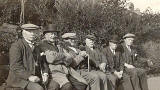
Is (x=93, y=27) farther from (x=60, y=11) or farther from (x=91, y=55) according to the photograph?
(x=91, y=55)

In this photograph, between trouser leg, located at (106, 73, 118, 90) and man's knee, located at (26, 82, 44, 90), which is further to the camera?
trouser leg, located at (106, 73, 118, 90)

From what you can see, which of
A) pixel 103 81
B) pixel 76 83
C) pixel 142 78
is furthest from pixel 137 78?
pixel 76 83

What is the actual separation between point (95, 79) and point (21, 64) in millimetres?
1609

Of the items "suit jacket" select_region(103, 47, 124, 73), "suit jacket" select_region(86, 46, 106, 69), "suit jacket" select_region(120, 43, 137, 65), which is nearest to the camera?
"suit jacket" select_region(86, 46, 106, 69)

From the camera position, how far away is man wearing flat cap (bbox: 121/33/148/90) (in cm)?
725

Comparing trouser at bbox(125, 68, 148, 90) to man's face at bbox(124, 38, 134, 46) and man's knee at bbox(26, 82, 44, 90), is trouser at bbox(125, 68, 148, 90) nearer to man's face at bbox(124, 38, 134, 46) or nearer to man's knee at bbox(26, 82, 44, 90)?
man's face at bbox(124, 38, 134, 46)

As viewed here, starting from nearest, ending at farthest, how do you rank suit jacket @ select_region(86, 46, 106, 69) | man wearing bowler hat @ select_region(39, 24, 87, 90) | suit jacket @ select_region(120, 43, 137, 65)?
man wearing bowler hat @ select_region(39, 24, 87, 90)
suit jacket @ select_region(86, 46, 106, 69)
suit jacket @ select_region(120, 43, 137, 65)

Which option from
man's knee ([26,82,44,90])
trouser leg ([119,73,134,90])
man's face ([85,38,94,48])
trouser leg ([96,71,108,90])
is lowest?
trouser leg ([119,73,134,90])

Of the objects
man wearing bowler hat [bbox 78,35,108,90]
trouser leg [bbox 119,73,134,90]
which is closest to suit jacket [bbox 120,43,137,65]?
trouser leg [bbox 119,73,134,90]

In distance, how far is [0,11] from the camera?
7879mm

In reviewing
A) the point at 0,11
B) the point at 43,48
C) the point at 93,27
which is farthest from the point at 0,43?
the point at 93,27

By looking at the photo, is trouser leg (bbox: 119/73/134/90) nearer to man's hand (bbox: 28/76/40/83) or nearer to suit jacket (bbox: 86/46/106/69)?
suit jacket (bbox: 86/46/106/69)

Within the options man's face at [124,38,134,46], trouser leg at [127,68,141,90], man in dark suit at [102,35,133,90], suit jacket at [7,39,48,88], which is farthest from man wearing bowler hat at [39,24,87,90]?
man's face at [124,38,134,46]

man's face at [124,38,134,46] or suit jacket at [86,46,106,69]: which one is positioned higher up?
man's face at [124,38,134,46]
